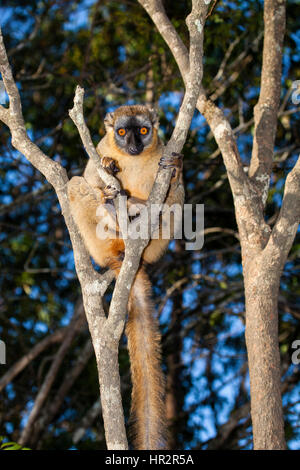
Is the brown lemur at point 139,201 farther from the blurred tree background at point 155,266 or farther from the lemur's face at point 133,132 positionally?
the blurred tree background at point 155,266

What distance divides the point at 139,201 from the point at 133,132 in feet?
2.41

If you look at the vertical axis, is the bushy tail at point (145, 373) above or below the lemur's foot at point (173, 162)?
below

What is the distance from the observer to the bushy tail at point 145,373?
441cm

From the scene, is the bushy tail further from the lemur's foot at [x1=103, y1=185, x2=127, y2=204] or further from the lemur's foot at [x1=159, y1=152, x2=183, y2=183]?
the lemur's foot at [x1=159, y1=152, x2=183, y2=183]

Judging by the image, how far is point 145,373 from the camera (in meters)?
4.82

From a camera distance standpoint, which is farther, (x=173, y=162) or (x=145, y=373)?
(x=173, y=162)

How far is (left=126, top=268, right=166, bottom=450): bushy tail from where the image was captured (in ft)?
14.5

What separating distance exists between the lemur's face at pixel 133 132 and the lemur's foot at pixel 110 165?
0.21 m

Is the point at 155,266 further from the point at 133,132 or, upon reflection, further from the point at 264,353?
A: the point at 264,353

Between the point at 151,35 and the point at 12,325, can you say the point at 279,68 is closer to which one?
the point at 151,35

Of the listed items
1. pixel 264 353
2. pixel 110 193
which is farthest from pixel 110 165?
pixel 264 353

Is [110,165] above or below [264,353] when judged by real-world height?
above

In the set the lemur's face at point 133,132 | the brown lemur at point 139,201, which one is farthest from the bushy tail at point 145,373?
the lemur's face at point 133,132
